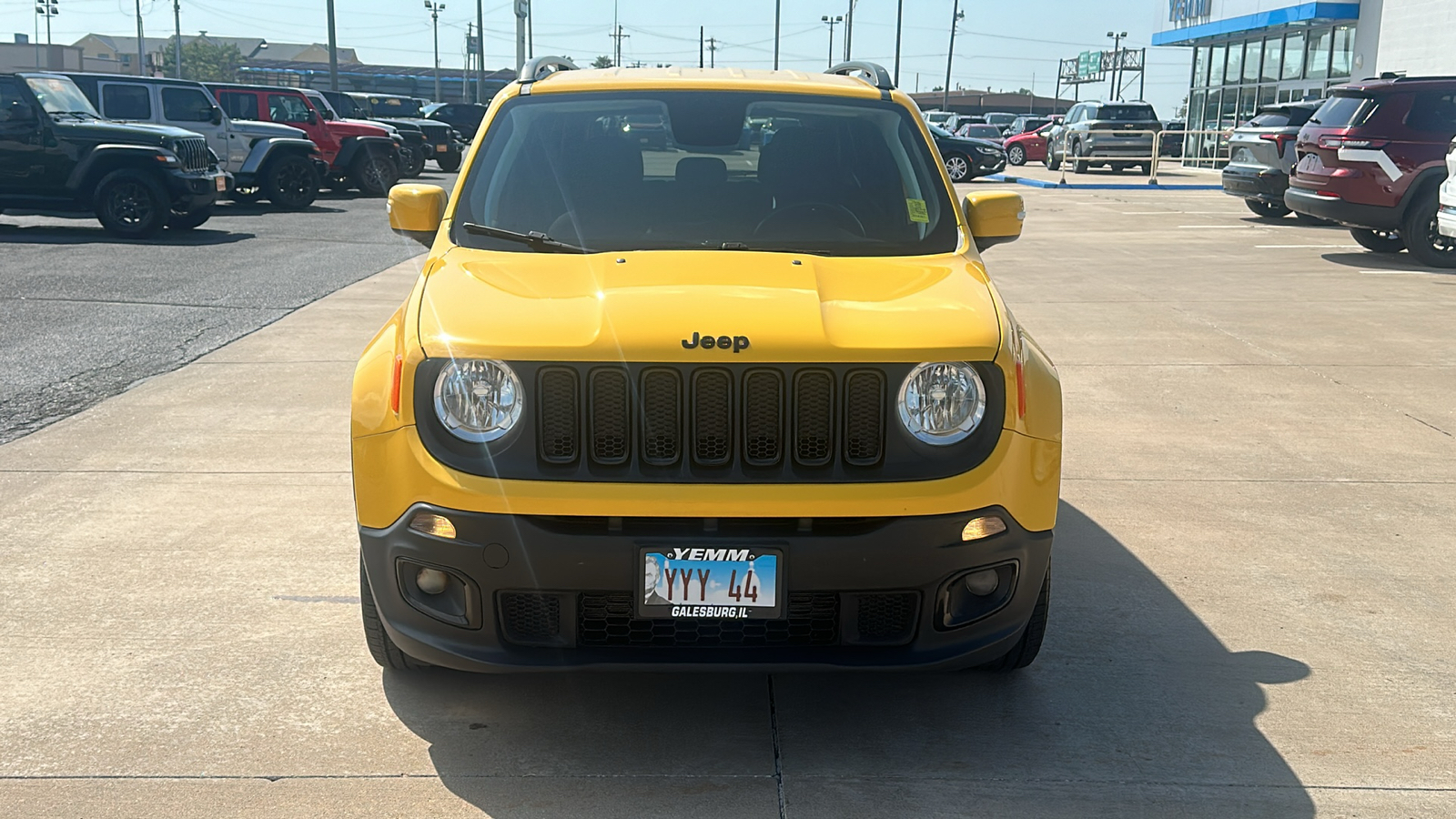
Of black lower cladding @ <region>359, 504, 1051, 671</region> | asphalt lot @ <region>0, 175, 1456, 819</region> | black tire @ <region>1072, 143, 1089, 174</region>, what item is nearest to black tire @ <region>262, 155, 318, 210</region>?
asphalt lot @ <region>0, 175, 1456, 819</region>

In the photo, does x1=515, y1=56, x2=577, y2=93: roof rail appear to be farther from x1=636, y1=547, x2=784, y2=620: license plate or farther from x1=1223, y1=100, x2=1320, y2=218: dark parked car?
x1=1223, y1=100, x2=1320, y2=218: dark parked car

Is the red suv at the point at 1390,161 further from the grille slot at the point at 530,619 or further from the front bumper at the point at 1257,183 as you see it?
the grille slot at the point at 530,619

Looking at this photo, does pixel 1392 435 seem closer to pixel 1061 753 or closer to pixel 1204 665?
pixel 1204 665

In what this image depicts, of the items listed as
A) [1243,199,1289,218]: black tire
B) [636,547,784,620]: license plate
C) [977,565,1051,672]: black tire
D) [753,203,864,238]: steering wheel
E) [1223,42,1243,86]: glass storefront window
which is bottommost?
[1243,199,1289,218]: black tire

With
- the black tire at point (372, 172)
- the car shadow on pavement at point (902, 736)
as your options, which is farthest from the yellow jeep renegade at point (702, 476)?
the black tire at point (372, 172)

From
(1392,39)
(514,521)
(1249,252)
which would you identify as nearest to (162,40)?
(1392,39)

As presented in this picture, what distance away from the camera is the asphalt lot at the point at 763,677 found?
3320 mm

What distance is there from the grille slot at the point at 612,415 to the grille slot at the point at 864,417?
51 centimetres

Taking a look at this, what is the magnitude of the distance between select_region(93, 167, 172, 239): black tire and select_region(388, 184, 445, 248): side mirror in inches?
509

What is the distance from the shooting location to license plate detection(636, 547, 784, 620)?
10.4 feet

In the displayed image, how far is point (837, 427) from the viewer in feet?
10.6

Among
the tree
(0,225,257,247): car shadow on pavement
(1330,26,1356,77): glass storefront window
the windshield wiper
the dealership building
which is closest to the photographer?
the windshield wiper

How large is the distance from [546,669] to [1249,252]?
14.8 m

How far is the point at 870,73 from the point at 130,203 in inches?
518
